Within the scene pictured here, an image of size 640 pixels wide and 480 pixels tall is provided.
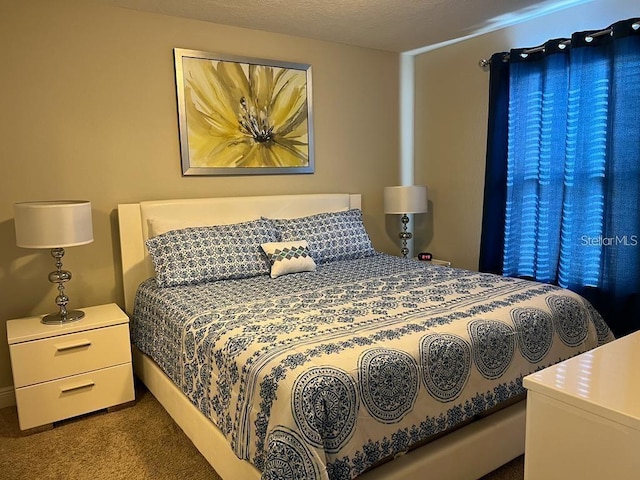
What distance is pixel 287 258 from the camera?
2.96m

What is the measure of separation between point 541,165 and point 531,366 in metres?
1.80

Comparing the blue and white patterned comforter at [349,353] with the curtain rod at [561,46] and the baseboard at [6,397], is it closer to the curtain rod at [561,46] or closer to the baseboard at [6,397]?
the baseboard at [6,397]

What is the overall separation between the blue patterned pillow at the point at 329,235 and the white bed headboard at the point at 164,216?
0.20 metres

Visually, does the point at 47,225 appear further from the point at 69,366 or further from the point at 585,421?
the point at 585,421

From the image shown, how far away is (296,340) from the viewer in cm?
171

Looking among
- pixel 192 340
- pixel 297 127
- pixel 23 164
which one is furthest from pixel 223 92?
pixel 192 340

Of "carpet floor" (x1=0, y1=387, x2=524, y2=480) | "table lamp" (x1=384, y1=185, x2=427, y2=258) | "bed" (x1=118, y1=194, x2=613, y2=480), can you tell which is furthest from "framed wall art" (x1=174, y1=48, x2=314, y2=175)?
"carpet floor" (x1=0, y1=387, x2=524, y2=480)

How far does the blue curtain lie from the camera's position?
113 inches

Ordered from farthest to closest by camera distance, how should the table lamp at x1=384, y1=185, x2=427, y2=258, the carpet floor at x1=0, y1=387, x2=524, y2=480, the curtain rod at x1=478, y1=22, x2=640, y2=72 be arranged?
the table lamp at x1=384, y1=185, x2=427, y2=258 < the curtain rod at x1=478, y1=22, x2=640, y2=72 < the carpet floor at x1=0, y1=387, x2=524, y2=480

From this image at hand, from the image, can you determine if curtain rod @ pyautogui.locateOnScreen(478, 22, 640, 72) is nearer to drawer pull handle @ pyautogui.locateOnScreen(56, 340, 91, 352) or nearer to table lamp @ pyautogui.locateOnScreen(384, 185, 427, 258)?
table lamp @ pyautogui.locateOnScreen(384, 185, 427, 258)

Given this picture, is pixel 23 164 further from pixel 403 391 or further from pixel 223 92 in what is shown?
pixel 403 391

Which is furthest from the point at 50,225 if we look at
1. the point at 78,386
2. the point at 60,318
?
the point at 78,386

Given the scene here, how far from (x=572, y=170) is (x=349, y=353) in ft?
7.80

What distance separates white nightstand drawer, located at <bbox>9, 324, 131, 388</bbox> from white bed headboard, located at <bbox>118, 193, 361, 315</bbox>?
43cm
